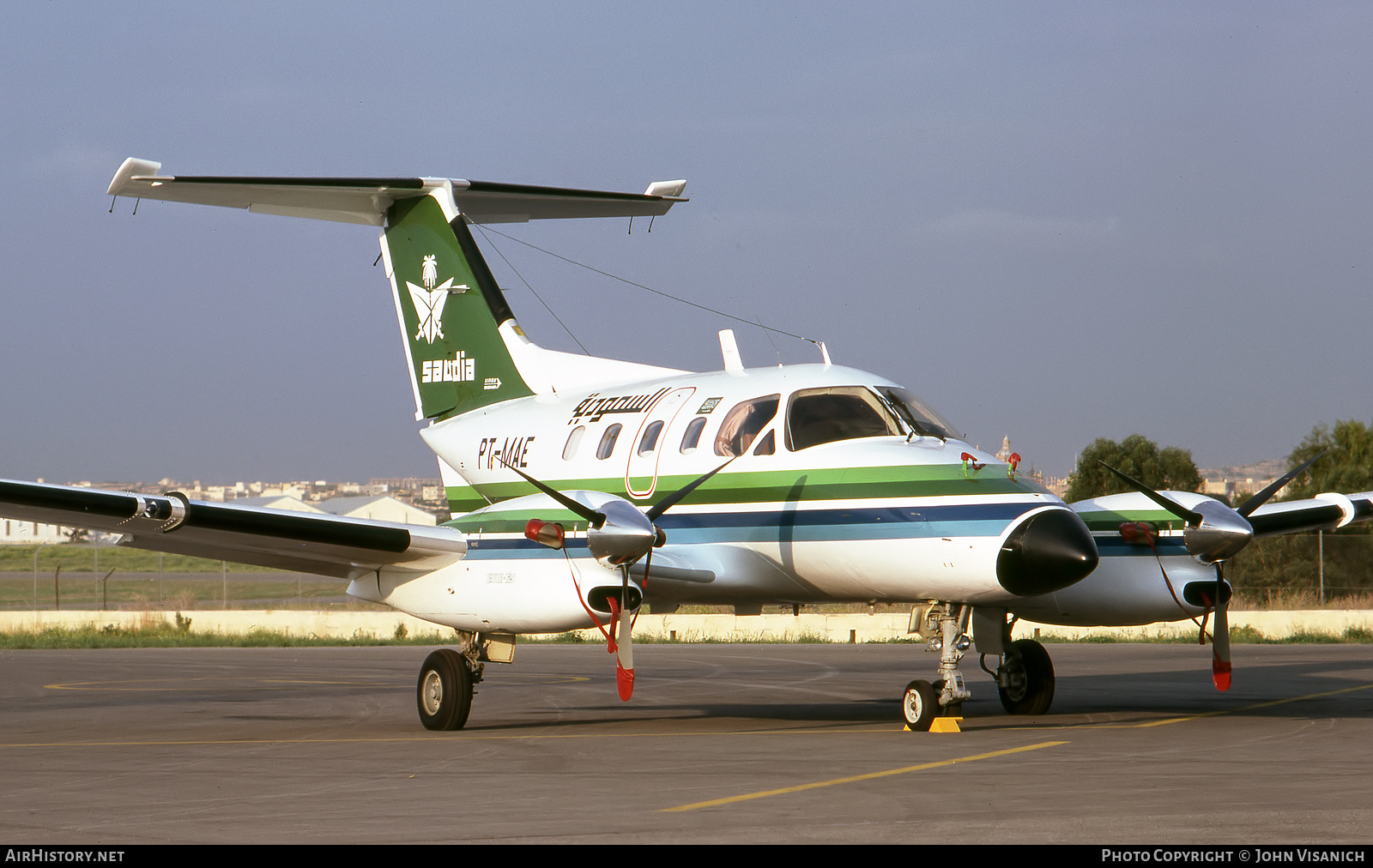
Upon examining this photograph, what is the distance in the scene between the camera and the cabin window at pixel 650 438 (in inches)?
516

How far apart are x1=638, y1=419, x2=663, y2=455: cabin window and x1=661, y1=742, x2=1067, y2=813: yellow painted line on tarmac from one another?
4396 millimetres

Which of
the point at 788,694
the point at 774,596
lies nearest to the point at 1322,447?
the point at 788,694

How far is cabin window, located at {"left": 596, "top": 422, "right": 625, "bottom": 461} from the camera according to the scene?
44.8ft

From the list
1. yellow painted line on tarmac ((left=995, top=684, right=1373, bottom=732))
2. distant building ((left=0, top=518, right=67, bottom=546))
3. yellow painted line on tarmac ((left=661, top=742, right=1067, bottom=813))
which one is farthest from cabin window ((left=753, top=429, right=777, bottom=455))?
distant building ((left=0, top=518, right=67, bottom=546))

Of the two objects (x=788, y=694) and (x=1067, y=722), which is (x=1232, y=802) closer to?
(x=1067, y=722)

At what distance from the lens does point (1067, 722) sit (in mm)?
12727

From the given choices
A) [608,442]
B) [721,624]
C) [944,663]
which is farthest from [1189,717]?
[721,624]

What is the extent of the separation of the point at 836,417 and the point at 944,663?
2.23 m

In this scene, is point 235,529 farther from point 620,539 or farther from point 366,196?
point 366,196

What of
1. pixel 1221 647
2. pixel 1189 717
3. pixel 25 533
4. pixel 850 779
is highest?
pixel 25 533

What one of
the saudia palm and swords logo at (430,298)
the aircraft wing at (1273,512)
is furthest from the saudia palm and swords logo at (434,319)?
the aircraft wing at (1273,512)

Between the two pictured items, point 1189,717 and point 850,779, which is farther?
point 1189,717

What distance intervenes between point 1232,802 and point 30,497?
29.7 feet

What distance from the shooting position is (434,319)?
1717cm
